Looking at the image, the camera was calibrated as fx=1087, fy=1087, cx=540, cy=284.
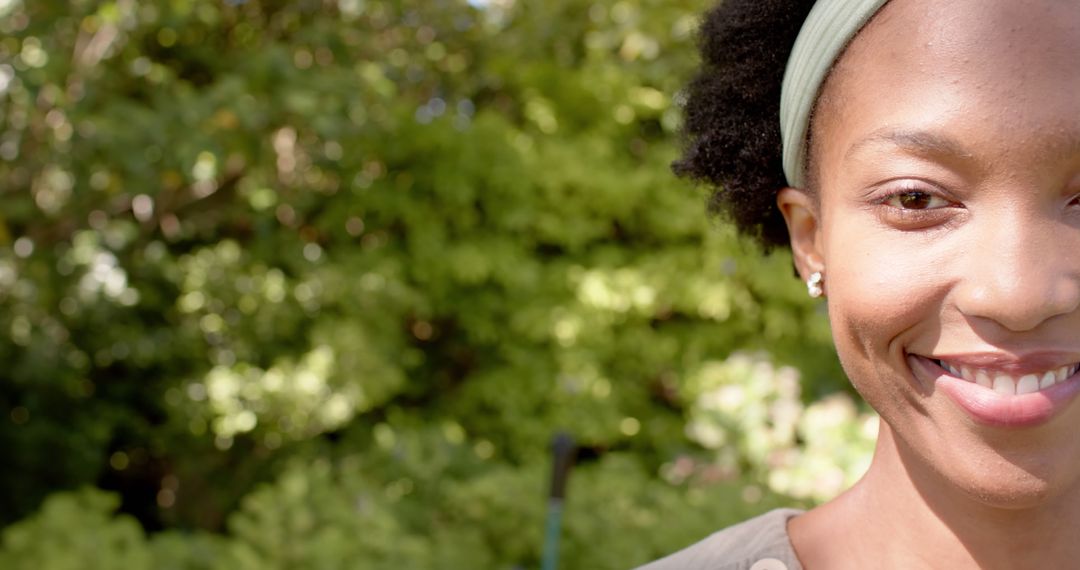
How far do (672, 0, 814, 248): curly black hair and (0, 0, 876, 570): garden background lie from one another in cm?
237

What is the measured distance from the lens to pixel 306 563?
3.33 metres

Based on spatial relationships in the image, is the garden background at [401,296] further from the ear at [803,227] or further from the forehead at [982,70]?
the forehead at [982,70]

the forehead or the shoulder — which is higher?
the forehead

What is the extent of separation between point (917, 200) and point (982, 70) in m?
0.13

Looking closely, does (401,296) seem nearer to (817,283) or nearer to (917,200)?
(817,283)

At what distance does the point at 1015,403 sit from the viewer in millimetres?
1023

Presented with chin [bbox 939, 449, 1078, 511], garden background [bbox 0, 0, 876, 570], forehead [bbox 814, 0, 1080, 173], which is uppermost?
forehead [bbox 814, 0, 1080, 173]

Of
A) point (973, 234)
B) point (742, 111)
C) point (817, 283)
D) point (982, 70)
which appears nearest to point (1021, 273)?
point (973, 234)

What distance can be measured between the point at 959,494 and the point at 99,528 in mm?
3251

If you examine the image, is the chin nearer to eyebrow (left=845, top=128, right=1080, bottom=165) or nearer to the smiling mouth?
the smiling mouth

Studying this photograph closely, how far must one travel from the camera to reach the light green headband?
112 cm

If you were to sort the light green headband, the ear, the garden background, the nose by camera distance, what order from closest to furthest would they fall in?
1. the nose
2. the light green headband
3. the ear
4. the garden background

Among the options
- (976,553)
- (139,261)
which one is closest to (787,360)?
(139,261)

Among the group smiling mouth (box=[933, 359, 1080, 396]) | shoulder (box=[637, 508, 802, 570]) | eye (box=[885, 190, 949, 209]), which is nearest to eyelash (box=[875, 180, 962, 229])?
eye (box=[885, 190, 949, 209])
